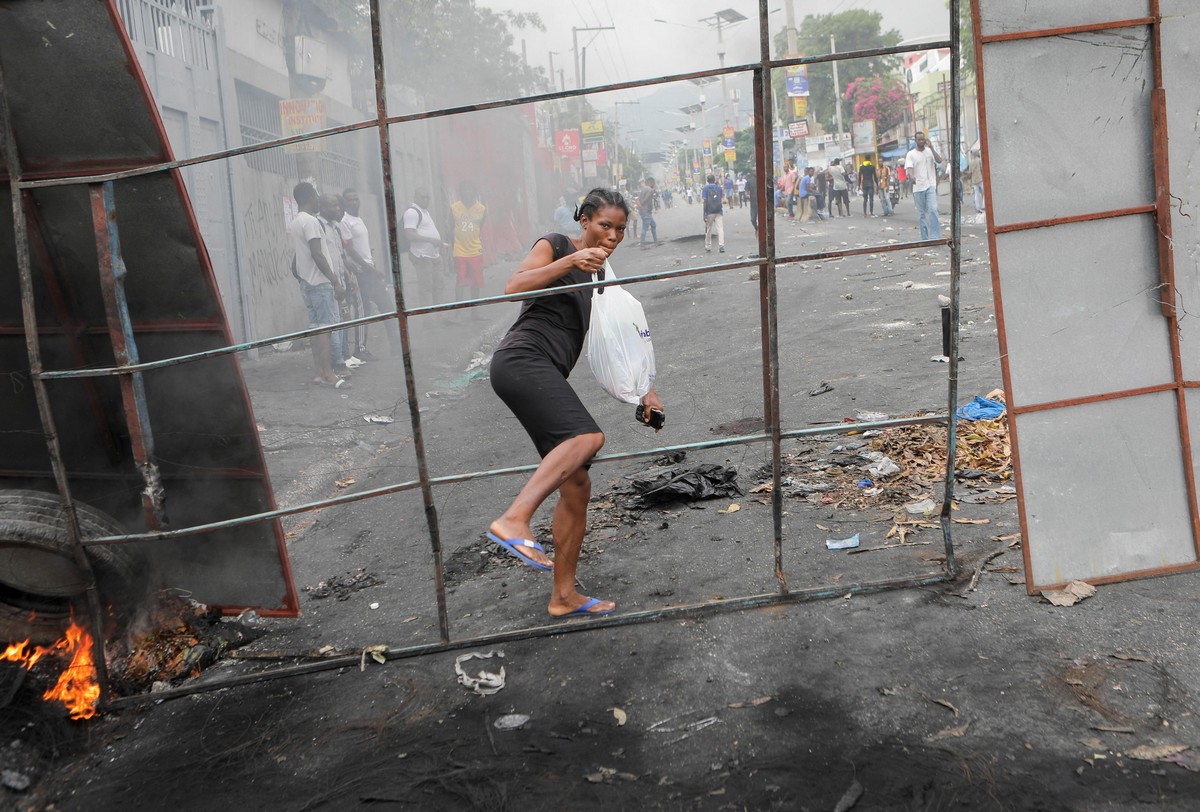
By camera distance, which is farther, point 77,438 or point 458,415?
point 458,415

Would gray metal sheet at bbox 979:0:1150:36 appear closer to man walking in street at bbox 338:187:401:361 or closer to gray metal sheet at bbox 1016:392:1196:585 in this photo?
gray metal sheet at bbox 1016:392:1196:585

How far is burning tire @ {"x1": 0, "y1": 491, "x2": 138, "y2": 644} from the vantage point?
346cm

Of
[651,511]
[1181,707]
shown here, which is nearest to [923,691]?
[1181,707]

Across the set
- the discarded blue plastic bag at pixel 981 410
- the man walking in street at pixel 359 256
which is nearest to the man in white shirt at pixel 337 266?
the man walking in street at pixel 359 256

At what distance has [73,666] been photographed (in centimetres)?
352

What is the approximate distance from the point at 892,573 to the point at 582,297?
1643 millimetres

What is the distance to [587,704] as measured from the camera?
2.97m

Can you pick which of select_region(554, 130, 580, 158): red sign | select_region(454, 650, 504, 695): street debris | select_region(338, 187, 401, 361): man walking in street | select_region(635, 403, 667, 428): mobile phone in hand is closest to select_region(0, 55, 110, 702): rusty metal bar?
select_region(454, 650, 504, 695): street debris

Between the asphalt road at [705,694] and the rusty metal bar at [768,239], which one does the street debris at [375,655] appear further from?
the rusty metal bar at [768,239]

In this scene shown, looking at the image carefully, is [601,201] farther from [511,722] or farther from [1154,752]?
[1154,752]

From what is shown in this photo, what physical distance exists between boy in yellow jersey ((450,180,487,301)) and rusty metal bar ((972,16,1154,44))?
8.57 metres

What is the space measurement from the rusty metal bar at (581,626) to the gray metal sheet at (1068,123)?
1.42 metres

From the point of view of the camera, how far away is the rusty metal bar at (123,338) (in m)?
3.32

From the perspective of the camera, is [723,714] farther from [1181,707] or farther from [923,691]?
[1181,707]
